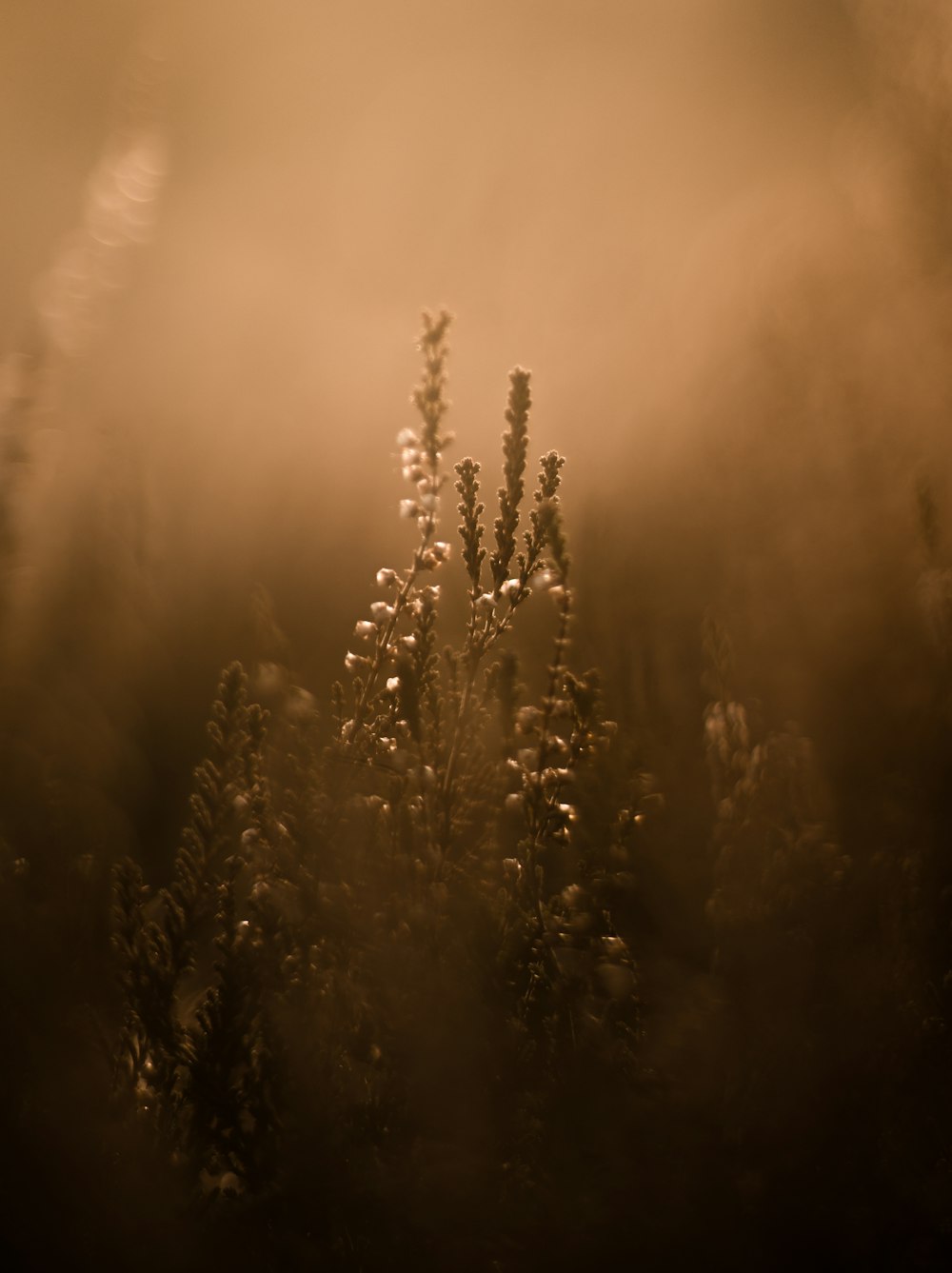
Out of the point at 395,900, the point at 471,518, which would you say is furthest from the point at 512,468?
the point at 395,900

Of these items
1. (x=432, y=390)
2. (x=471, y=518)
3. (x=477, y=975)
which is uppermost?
→ (x=432, y=390)

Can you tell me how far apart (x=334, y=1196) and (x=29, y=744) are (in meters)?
0.75

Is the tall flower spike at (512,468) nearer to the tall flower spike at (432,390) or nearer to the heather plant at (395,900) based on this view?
the heather plant at (395,900)

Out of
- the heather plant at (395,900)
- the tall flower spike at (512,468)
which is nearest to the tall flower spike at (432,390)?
the heather plant at (395,900)

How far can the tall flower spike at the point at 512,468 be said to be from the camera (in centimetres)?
130

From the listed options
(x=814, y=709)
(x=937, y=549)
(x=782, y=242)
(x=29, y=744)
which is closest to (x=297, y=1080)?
(x=29, y=744)

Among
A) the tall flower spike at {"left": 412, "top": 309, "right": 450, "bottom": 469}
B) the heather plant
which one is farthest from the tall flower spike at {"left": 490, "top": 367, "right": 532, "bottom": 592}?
the tall flower spike at {"left": 412, "top": 309, "right": 450, "bottom": 469}

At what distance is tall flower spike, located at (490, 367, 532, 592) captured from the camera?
130 cm

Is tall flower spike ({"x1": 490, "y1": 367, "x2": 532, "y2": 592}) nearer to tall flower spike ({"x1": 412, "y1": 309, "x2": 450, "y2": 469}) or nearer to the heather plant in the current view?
the heather plant

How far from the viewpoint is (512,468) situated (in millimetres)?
1319

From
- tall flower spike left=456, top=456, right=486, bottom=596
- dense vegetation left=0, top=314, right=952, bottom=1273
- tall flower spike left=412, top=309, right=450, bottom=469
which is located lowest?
dense vegetation left=0, top=314, right=952, bottom=1273

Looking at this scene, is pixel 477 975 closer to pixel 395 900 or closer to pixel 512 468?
pixel 395 900

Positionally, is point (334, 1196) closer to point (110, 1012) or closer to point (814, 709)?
point (110, 1012)

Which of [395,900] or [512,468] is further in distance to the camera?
[512,468]
